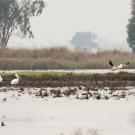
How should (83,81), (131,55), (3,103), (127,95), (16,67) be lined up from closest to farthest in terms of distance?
(3,103), (127,95), (83,81), (16,67), (131,55)

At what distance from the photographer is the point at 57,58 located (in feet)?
179

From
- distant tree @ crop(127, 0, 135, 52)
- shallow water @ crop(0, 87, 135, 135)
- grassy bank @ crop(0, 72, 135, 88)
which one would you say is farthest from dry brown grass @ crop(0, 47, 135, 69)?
shallow water @ crop(0, 87, 135, 135)

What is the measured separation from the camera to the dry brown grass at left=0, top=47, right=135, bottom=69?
52.2 metres

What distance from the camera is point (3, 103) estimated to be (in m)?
24.1

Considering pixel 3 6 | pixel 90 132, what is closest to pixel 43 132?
pixel 90 132

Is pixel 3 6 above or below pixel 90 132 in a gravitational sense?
above

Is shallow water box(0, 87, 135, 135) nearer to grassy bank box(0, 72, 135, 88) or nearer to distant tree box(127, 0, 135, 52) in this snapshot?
grassy bank box(0, 72, 135, 88)

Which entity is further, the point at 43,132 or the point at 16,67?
the point at 16,67

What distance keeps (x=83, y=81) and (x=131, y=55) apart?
22618 mm

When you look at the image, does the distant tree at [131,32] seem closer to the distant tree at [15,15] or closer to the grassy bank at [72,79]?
the distant tree at [15,15]

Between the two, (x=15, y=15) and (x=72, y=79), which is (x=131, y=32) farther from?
(x=72, y=79)

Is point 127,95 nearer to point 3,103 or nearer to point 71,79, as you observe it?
point 3,103

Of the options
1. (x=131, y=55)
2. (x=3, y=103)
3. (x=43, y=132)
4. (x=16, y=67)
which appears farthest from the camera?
(x=131, y=55)

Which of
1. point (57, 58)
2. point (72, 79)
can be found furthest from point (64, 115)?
point (57, 58)
